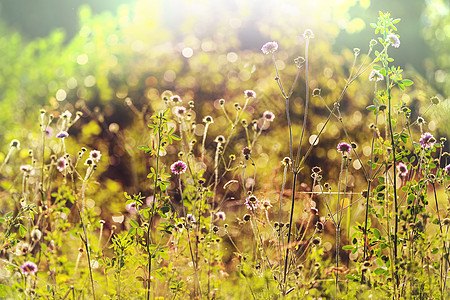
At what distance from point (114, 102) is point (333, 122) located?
2036mm

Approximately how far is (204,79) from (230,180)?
1.34 meters

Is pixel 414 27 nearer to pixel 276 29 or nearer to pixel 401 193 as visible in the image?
pixel 276 29

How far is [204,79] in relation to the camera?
13.0 feet

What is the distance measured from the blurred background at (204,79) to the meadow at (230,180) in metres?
0.02

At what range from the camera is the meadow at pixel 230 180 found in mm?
1571

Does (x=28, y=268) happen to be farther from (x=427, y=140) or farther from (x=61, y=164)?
(x=427, y=140)

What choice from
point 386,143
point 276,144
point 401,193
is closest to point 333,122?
point 276,144

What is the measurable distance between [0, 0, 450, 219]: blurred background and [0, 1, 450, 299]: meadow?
0.02 metres

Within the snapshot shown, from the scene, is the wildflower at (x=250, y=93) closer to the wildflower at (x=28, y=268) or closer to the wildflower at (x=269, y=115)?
the wildflower at (x=269, y=115)

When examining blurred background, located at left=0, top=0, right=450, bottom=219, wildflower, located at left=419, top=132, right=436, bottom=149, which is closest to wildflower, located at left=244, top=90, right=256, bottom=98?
blurred background, located at left=0, top=0, right=450, bottom=219

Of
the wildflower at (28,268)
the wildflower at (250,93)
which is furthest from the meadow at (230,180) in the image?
the wildflower at (250,93)

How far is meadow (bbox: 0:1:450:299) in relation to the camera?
61.9 inches

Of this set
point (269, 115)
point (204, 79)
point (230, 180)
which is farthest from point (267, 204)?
point (204, 79)

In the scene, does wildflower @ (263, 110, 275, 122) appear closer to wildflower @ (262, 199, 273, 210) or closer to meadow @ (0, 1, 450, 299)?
meadow @ (0, 1, 450, 299)
